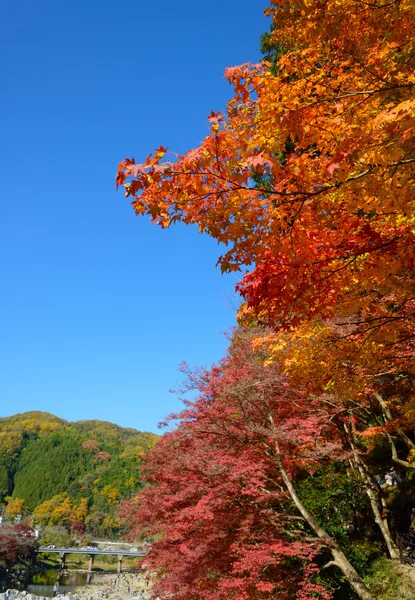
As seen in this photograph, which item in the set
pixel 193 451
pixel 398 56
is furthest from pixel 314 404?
pixel 398 56

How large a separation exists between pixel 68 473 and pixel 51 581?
5004cm

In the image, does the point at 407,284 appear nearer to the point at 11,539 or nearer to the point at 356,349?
the point at 356,349

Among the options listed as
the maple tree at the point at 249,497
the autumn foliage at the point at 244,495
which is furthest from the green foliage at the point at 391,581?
the autumn foliage at the point at 244,495

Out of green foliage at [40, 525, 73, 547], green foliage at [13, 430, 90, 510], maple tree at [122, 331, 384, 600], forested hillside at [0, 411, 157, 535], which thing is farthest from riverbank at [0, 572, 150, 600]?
green foliage at [13, 430, 90, 510]

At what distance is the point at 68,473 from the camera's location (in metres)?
102

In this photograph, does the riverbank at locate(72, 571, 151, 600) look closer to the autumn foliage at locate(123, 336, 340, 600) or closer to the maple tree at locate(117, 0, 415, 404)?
the autumn foliage at locate(123, 336, 340, 600)

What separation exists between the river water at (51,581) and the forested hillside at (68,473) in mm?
16715

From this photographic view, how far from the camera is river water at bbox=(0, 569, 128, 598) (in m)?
43.0

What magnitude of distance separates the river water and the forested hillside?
1671 cm

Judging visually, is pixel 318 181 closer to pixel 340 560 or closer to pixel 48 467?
pixel 340 560

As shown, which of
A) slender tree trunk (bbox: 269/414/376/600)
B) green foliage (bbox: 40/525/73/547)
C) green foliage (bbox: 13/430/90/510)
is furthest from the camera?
green foliage (bbox: 13/430/90/510)

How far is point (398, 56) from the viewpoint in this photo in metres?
3.90

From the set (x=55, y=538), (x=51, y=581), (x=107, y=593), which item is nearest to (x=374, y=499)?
(x=107, y=593)

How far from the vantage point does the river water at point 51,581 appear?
43.0 metres
